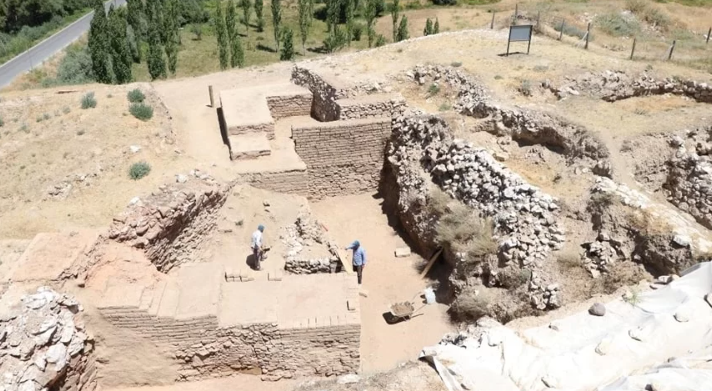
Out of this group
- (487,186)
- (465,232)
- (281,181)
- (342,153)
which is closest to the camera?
(465,232)

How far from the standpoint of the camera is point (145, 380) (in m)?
9.35

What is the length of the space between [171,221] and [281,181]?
3405mm

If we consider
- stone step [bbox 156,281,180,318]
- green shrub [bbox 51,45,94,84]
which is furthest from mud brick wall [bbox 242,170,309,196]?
green shrub [bbox 51,45,94,84]

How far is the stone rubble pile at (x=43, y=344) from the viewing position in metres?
7.62

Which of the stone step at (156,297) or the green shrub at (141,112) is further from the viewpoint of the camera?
the green shrub at (141,112)

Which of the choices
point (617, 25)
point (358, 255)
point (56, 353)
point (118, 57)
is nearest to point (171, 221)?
point (56, 353)

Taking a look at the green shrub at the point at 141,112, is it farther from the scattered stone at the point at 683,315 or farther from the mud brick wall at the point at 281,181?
the scattered stone at the point at 683,315

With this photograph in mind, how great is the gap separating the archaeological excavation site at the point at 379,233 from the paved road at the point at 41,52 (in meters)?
14.9

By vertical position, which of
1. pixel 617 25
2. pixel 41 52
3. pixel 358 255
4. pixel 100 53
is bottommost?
pixel 41 52

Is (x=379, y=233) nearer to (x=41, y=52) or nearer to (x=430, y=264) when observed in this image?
(x=430, y=264)

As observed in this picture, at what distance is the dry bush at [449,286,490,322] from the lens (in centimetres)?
1015

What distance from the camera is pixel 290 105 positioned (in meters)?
16.5

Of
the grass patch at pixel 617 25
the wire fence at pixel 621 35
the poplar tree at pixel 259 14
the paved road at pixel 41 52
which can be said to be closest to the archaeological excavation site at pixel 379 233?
the wire fence at pixel 621 35

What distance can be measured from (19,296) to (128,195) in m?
→ 3.43
